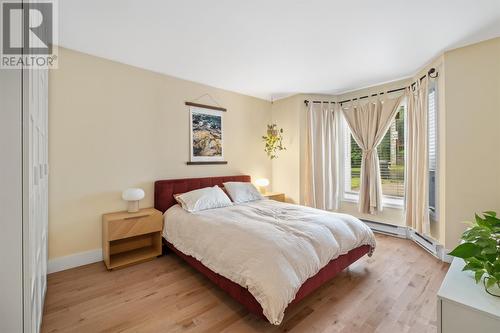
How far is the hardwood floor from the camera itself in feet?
5.42

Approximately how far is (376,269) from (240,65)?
3.12 metres

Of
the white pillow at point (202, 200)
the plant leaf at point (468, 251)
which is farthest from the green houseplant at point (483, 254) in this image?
the white pillow at point (202, 200)

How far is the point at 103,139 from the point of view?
107 inches

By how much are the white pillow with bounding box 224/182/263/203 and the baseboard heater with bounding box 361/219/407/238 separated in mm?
2129

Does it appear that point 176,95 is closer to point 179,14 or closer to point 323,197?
point 179,14

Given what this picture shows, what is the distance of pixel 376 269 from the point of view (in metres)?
2.52

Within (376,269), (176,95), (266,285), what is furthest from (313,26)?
(376,269)

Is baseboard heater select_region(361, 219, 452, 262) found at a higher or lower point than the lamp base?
lower

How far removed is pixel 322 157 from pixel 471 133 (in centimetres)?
204

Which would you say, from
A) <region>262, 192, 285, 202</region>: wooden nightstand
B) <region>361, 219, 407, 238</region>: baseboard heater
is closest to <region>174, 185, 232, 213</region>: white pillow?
<region>262, 192, 285, 202</region>: wooden nightstand

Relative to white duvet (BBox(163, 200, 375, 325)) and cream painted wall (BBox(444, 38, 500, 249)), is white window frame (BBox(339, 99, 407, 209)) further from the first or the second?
white duvet (BBox(163, 200, 375, 325))

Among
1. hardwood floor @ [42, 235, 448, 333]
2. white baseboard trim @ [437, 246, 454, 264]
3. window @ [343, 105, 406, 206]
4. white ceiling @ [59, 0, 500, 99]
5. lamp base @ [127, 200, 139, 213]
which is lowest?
hardwood floor @ [42, 235, 448, 333]

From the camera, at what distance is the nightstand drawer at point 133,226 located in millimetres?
2463

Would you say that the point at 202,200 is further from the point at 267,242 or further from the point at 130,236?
the point at 267,242
